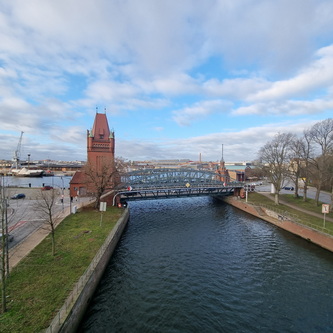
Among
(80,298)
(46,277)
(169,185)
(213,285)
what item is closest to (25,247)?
(46,277)

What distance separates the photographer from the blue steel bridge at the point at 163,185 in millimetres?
37094

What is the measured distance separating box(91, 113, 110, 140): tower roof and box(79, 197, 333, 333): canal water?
2171cm

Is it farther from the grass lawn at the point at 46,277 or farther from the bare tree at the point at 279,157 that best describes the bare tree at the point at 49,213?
the bare tree at the point at 279,157

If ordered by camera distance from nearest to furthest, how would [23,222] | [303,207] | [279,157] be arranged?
[23,222] < [303,207] < [279,157]

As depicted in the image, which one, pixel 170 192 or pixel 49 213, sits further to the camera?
pixel 170 192

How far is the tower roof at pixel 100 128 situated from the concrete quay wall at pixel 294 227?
3147 cm

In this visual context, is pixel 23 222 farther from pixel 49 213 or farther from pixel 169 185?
pixel 169 185

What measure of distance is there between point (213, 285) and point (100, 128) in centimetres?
3509

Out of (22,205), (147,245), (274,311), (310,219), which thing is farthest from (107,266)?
(310,219)

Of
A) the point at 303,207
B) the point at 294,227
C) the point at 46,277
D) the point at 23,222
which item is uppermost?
the point at 23,222

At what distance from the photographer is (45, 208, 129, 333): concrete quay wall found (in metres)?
9.03

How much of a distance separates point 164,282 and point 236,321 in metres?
5.57

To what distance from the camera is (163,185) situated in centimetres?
4003

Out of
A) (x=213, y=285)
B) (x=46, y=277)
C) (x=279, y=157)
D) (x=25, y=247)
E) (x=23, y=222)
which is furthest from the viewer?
(x=279, y=157)
